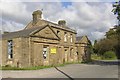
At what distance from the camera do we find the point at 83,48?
48.2 metres

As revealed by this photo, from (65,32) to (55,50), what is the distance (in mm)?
10478

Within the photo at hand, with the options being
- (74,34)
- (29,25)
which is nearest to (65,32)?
(74,34)

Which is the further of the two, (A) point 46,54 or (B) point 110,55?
(B) point 110,55

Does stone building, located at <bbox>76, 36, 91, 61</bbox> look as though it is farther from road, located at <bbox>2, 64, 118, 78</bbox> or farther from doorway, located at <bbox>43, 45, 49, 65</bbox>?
road, located at <bbox>2, 64, 118, 78</bbox>

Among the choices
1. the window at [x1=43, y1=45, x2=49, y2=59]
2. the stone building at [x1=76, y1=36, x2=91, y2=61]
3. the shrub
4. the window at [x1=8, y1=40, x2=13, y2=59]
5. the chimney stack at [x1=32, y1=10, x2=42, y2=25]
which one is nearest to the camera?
the window at [x1=8, y1=40, x2=13, y2=59]

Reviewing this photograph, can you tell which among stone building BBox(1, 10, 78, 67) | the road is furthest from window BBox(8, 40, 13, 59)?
the road

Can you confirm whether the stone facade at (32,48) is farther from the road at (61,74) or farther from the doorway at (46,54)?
the road at (61,74)

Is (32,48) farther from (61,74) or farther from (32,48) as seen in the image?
(61,74)

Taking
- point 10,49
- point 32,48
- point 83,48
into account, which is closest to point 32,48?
point 32,48

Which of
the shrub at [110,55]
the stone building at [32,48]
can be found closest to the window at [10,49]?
the stone building at [32,48]

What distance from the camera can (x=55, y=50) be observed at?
1346 inches

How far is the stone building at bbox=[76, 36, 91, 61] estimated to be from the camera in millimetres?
47750

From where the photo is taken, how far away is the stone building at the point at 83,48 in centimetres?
4775

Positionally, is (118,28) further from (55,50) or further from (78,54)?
(78,54)
